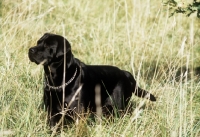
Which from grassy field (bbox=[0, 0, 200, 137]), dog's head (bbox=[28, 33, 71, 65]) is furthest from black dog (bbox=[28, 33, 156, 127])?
grassy field (bbox=[0, 0, 200, 137])

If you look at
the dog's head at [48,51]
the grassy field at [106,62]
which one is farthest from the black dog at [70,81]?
the grassy field at [106,62]

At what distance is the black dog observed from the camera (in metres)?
3.62

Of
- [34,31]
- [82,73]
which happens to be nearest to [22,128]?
[82,73]

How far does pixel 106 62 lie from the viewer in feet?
17.3

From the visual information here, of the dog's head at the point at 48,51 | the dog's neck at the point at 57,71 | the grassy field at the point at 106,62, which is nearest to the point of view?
the grassy field at the point at 106,62

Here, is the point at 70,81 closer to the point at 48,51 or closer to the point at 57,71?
the point at 57,71

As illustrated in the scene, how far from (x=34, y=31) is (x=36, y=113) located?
2273mm

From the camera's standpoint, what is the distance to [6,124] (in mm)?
3297

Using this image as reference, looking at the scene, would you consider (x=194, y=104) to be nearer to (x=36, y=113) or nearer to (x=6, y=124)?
(x=36, y=113)

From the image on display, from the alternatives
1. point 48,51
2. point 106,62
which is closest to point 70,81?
point 48,51

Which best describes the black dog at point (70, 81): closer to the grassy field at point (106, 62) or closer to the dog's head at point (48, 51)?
the dog's head at point (48, 51)

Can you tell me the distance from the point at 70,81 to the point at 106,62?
61.6 inches

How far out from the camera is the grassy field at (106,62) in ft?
10.6

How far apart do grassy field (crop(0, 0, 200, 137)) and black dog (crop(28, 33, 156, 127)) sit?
0.15 meters
